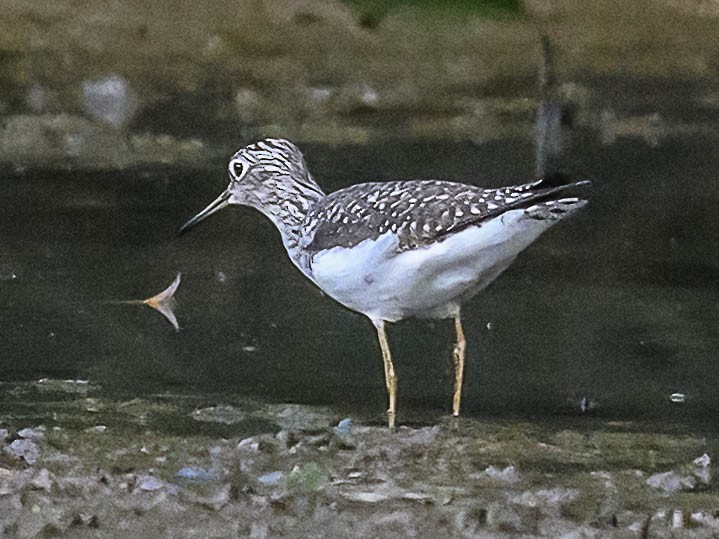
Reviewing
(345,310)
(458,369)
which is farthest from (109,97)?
(458,369)

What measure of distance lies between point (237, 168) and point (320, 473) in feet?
5.44

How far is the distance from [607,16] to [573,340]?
377 cm

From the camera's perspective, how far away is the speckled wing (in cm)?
418

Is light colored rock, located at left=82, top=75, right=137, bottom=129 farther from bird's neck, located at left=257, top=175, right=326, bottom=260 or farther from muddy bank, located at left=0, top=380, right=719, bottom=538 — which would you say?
muddy bank, located at left=0, top=380, right=719, bottom=538

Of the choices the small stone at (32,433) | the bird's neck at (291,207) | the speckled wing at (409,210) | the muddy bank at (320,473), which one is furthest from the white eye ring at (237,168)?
the small stone at (32,433)

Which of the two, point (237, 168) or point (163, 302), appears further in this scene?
point (163, 302)

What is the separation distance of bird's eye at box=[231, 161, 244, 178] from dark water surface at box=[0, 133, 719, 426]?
68 centimetres

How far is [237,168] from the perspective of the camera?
17.6 feet

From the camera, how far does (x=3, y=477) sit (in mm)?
3982

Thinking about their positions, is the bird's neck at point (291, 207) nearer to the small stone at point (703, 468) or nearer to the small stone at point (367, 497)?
the small stone at point (367, 497)

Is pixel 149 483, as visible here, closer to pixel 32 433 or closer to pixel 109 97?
pixel 32 433

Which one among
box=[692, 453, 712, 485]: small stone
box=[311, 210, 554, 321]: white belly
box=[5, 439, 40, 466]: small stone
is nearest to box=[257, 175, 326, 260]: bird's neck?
box=[311, 210, 554, 321]: white belly

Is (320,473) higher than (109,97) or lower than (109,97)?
lower

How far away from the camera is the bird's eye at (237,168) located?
5345mm
